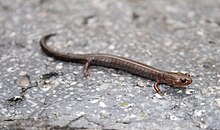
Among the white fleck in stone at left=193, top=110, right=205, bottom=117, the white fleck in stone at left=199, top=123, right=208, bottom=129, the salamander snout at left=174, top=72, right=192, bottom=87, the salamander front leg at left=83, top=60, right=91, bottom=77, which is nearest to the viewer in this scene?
the white fleck in stone at left=199, top=123, right=208, bottom=129

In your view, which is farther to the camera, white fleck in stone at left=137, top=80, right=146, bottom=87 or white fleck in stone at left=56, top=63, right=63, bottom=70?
white fleck in stone at left=56, top=63, right=63, bottom=70

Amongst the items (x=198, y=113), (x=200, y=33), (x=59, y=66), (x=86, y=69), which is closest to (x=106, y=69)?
(x=86, y=69)

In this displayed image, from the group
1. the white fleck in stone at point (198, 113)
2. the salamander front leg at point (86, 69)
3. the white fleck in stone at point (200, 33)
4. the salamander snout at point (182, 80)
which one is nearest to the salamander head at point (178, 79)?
the salamander snout at point (182, 80)

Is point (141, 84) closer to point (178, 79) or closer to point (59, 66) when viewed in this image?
point (178, 79)

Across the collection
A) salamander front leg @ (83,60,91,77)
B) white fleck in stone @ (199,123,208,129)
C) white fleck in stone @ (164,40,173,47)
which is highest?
white fleck in stone @ (164,40,173,47)

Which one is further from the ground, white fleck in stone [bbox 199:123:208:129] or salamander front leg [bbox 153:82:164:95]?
salamander front leg [bbox 153:82:164:95]

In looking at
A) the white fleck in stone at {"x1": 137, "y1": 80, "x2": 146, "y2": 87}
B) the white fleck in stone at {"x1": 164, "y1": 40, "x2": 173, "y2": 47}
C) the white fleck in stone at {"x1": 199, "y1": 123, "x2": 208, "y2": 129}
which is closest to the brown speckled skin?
the white fleck in stone at {"x1": 137, "y1": 80, "x2": 146, "y2": 87}

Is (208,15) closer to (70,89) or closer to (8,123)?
(70,89)

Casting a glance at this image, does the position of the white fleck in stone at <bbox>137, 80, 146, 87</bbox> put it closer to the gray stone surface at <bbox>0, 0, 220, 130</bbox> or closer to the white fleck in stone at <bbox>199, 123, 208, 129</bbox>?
the gray stone surface at <bbox>0, 0, 220, 130</bbox>
